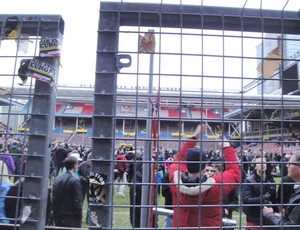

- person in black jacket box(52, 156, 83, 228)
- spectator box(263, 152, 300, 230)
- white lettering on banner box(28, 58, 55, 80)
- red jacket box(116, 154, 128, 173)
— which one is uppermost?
white lettering on banner box(28, 58, 55, 80)

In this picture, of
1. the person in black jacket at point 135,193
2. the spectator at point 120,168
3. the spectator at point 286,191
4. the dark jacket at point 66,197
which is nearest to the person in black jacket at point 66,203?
the dark jacket at point 66,197

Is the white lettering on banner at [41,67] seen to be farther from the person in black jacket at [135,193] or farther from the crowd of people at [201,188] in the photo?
the person in black jacket at [135,193]

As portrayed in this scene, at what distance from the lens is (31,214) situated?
1520 mm

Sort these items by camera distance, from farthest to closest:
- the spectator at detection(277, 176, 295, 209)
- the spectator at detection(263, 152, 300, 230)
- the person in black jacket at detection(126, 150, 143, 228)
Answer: the spectator at detection(277, 176, 295, 209) < the spectator at detection(263, 152, 300, 230) < the person in black jacket at detection(126, 150, 143, 228)

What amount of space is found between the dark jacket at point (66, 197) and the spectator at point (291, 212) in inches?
109

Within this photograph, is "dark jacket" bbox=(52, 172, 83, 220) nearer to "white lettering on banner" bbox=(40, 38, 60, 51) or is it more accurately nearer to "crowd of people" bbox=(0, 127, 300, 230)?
"crowd of people" bbox=(0, 127, 300, 230)

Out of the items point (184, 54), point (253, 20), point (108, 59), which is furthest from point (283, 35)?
point (108, 59)

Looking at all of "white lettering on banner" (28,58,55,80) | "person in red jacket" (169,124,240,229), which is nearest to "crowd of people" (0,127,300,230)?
"person in red jacket" (169,124,240,229)

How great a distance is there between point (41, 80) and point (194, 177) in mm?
1309

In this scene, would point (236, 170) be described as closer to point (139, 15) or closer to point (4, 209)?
point (139, 15)

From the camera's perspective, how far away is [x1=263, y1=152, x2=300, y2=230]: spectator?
Result: 1554 mm

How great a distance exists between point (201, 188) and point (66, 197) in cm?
302

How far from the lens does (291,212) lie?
203cm

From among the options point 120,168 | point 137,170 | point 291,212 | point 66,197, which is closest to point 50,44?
point 291,212
